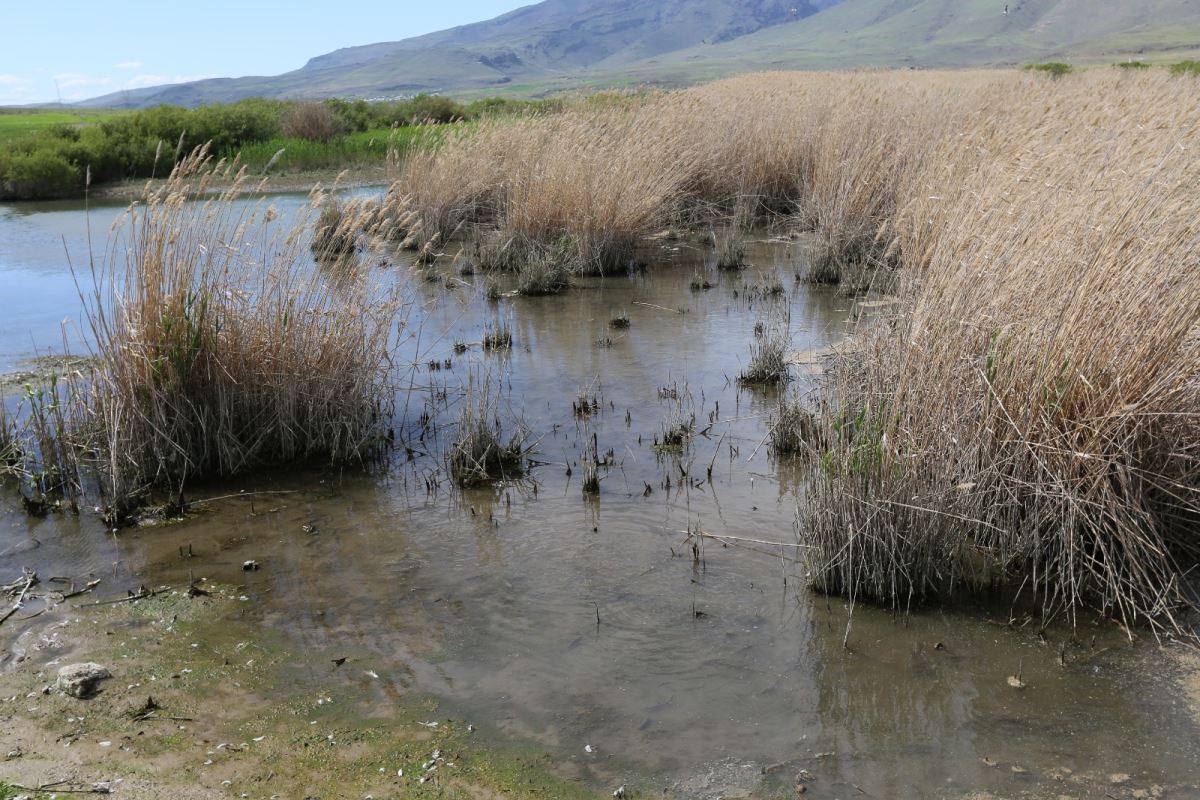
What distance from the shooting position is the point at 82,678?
4172 millimetres

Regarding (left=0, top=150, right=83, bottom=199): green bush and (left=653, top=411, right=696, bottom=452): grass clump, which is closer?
(left=653, top=411, right=696, bottom=452): grass clump

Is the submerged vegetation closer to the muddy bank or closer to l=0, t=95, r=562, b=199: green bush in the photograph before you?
the muddy bank

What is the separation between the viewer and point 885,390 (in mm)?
5234

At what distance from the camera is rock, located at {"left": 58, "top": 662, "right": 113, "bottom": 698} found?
4.14 meters

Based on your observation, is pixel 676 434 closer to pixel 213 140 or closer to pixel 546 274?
pixel 546 274

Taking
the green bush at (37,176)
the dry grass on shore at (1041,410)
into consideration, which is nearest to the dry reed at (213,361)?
the dry grass on shore at (1041,410)

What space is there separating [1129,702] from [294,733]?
11.2ft

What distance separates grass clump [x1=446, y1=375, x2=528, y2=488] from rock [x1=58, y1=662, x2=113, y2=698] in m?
2.64

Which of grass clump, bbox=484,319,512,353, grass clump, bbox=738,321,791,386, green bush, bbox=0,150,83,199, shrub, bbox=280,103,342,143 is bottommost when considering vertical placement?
grass clump, bbox=738,321,791,386

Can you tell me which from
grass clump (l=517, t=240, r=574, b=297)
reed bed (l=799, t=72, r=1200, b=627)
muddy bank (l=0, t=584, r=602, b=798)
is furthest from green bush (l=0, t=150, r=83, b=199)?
reed bed (l=799, t=72, r=1200, b=627)

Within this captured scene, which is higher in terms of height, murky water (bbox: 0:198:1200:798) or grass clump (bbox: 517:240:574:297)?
grass clump (bbox: 517:240:574:297)

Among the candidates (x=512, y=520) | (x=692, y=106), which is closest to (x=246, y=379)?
(x=512, y=520)

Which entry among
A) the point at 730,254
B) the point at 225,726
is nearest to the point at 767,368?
the point at 730,254

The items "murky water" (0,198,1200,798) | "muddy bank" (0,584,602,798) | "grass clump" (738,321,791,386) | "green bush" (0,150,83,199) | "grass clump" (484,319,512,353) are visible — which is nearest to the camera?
"muddy bank" (0,584,602,798)
